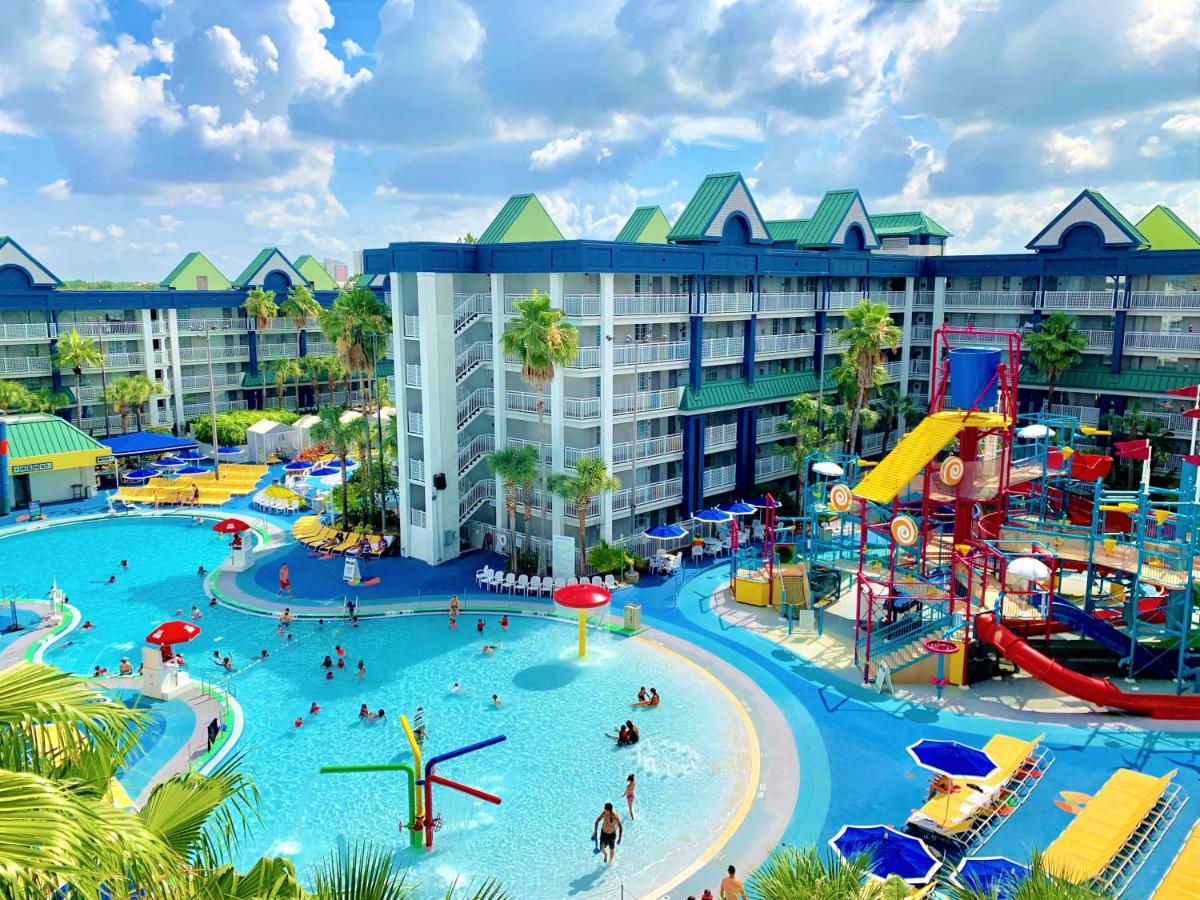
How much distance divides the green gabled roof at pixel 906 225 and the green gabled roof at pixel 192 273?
199 feet

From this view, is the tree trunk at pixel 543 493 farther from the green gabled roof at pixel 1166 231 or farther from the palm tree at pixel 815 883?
the green gabled roof at pixel 1166 231

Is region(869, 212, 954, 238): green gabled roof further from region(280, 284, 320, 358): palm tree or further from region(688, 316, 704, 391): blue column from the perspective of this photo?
region(280, 284, 320, 358): palm tree

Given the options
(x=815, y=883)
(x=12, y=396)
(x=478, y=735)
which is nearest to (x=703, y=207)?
(x=478, y=735)

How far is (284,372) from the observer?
82.4 m

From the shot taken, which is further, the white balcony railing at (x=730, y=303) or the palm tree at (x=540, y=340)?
the white balcony railing at (x=730, y=303)

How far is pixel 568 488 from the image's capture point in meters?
43.4

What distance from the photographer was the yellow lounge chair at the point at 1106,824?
2159 centimetres

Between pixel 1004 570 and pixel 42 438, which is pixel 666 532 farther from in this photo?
pixel 42 438

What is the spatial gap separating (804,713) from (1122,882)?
36.5 ft

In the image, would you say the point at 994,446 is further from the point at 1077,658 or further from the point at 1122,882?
the point at 1122,882

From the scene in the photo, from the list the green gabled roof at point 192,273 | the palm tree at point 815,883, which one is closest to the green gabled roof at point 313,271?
the green gabled roof at point 192,273

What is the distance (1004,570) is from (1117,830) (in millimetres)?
13964

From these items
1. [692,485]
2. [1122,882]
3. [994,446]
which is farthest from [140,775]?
[994,446]

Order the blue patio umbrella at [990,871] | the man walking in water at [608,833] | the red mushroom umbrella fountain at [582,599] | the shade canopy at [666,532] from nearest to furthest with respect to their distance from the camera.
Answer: the blue patio umbrella at [990,871], the man walking in water at [608,833], the red mushroom umbrella fountain at [582,599], the shade canopy at [666,532]
